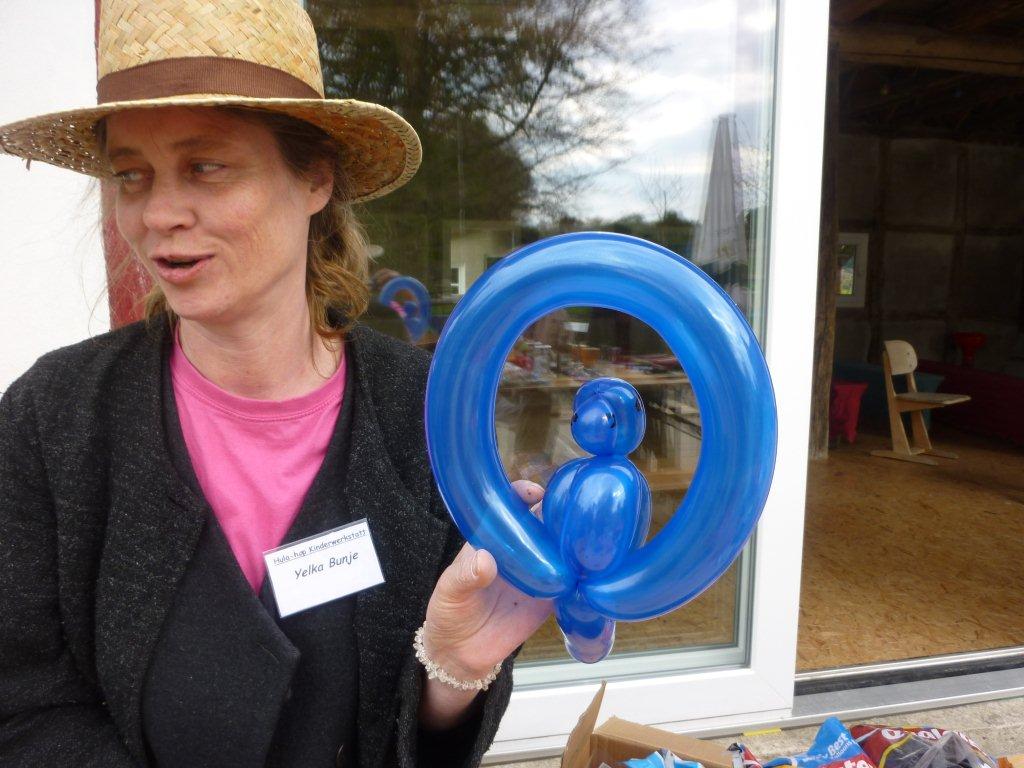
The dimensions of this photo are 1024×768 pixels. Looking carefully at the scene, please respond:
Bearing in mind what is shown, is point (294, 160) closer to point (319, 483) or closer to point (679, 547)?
point (319, 483)

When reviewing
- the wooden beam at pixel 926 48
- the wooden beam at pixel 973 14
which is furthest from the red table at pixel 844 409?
the wooden beam at pixel 973 14

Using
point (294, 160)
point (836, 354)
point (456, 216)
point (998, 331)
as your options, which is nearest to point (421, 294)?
point (456, 216)

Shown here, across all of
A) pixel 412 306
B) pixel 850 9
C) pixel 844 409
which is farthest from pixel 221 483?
pixel 844 409

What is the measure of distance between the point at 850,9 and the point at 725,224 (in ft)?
15.2

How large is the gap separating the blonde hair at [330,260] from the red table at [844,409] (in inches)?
275

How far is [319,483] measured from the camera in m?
0.99

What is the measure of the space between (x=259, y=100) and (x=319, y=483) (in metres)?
0.49

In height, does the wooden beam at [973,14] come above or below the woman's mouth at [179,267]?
above

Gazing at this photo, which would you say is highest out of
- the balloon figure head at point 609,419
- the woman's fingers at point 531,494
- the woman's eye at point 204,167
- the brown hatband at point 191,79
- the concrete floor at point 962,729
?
the brown hatband at point 191,79

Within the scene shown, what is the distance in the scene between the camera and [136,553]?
2.97 feet

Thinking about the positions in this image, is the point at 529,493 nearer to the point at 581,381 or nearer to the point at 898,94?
the point at 581,381

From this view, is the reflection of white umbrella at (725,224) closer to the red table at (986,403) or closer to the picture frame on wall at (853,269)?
the red table at (986,403)

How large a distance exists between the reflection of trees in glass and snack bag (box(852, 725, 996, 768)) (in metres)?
2.18

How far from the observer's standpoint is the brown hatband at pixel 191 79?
807mm
